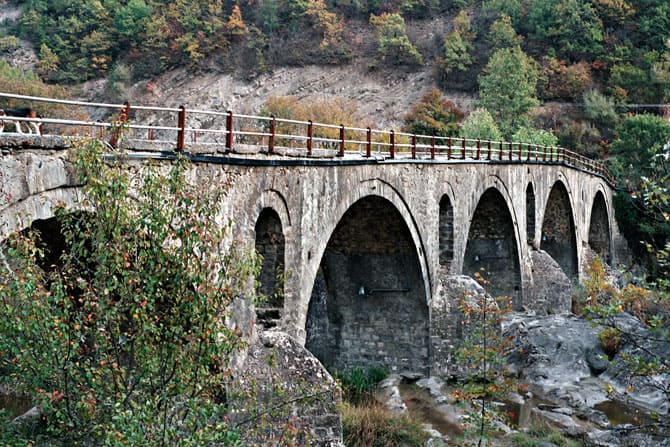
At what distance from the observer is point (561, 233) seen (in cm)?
3891

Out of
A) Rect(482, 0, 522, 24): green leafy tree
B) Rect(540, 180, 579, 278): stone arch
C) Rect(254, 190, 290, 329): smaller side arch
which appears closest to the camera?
Rect(254, 190, 290, 329): smaller side arch

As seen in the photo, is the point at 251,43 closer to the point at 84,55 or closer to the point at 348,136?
the point at 84,55

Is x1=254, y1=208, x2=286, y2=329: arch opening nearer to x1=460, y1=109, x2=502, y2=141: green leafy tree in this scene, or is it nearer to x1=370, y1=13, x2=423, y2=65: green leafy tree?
x1=460, y1=109, x2=502, y2=141: green leafy tree

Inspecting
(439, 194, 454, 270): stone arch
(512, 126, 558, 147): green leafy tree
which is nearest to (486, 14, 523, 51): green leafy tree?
(512, 126, 558, 147): green leafy tree

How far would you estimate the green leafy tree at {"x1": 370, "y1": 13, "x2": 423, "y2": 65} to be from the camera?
2862 inches

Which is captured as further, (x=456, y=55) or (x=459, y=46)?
(x=459, y=46)

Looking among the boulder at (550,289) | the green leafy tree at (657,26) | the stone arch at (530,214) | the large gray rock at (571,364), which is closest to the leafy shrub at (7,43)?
the green leafy tree at (657,26)

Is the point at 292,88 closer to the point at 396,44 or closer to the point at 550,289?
the point at 396,44

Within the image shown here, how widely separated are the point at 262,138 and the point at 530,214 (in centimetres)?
1442

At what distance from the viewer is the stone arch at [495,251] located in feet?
97.6

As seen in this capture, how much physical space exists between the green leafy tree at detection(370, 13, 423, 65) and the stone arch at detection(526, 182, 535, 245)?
42.4 meters

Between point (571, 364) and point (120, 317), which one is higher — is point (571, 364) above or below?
below

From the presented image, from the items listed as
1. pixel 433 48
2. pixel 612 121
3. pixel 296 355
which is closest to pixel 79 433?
pixel 296 355

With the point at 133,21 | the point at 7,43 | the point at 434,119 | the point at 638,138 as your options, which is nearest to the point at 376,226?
the point at 638,138
